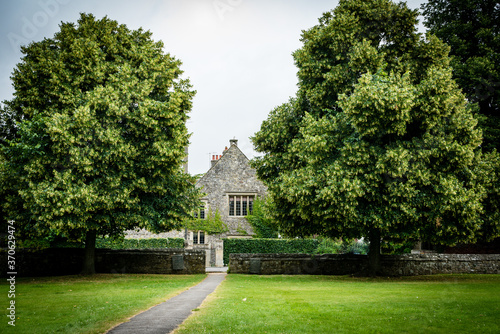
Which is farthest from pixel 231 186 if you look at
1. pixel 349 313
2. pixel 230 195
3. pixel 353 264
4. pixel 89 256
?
pixel 349 313

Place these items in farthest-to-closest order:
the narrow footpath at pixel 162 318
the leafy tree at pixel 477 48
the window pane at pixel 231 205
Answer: the window pane at pixel 231 205 → the leafy tree at pixel 477 48 → the narrow footpath at pixel 162 318

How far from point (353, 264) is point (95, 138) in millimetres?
16242

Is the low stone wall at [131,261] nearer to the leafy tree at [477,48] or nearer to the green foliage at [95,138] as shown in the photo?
the green foliage at [95,138]

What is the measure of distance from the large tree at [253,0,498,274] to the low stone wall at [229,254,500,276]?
2758 mm

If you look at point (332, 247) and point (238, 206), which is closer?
point (332, 247)

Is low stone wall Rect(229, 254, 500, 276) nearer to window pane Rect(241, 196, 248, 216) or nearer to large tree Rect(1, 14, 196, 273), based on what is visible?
large tree Rect(1, 14, 196, 273)

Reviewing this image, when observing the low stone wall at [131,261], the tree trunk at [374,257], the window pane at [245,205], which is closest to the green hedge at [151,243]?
the window pane at [245,205]

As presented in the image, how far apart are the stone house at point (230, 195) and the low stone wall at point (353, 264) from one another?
A: 56.6 ft

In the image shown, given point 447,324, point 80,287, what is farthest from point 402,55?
point 80,287

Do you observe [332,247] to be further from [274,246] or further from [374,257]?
[374,257]

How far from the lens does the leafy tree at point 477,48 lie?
87.1 feet

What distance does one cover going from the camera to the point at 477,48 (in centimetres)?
2875

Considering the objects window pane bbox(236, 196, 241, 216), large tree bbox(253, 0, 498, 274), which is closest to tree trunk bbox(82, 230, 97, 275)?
large tree bbox(253, 0, 498, 274)

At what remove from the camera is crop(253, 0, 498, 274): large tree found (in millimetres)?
17812
